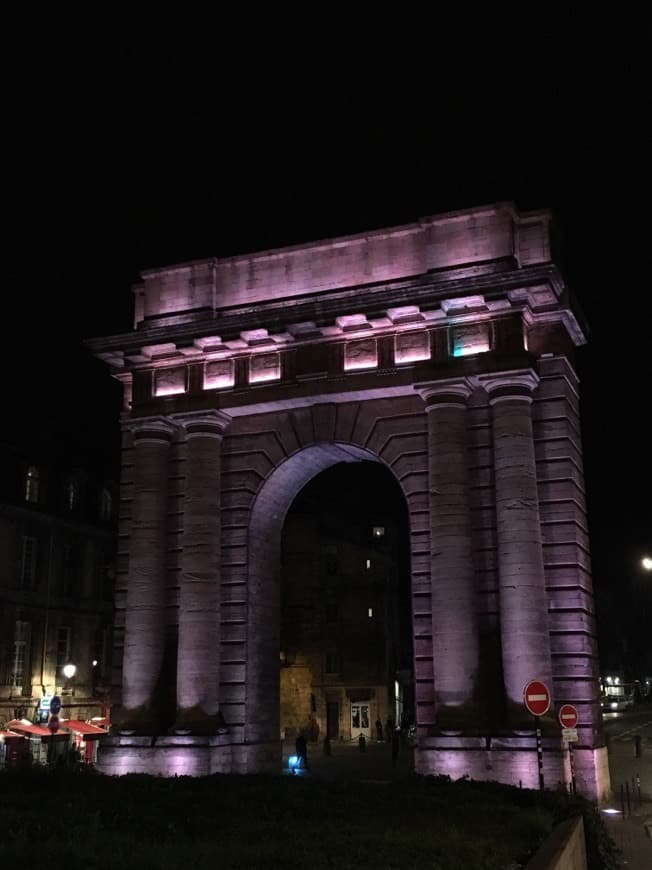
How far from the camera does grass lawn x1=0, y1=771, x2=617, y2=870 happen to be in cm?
1150

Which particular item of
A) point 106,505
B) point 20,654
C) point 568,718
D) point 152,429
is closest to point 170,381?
point 152,429

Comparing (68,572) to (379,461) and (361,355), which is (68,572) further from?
(361,355)

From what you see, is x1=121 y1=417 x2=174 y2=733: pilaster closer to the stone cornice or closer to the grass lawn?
the stone cornice

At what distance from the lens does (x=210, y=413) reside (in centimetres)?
3381

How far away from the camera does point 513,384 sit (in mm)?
30094

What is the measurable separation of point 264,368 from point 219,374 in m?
1.76

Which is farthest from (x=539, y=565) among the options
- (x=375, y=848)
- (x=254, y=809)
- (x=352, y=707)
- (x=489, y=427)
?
(x=352, y=707)

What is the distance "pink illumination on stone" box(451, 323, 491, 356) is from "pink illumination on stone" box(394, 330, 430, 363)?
94 centimetres

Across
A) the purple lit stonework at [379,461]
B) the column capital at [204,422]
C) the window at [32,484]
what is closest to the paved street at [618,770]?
the purple lit stonework at [379,461]

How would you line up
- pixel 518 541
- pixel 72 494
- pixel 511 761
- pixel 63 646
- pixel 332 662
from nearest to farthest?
1. pixel 511 761
2. pixel 518 541
3. pixel 63 646
4. pixel 72 494
5. pixel 332 662

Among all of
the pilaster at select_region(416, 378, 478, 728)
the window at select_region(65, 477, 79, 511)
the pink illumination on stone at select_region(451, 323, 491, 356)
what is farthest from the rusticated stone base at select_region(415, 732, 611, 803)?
the window at select_region(65, 477, 79, 511)

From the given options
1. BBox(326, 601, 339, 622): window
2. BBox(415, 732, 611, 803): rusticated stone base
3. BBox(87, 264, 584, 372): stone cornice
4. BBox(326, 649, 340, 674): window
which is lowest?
BBox(415, 732, 611, 803): rusticated stone base

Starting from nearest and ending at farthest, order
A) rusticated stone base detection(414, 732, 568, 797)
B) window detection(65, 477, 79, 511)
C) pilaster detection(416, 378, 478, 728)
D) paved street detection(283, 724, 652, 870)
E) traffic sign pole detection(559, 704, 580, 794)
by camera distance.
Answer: paved street detection(283, 724, 652, 870) < traffic sign pole detection(559, 704, 580, 794) < rusticated stone base detection(414, 732, 568, 797) < pilaster detection(416, 378, 478, 728) < window detection(65, 477, 79, 511)

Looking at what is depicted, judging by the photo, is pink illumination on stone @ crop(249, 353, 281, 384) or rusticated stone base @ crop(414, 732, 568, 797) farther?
pink illumination on stone @ crop(249, 353, 281, 384)
